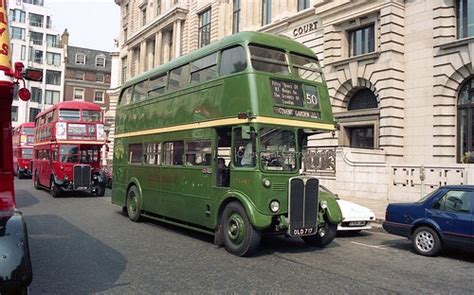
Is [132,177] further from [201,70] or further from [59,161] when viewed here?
[59,161]

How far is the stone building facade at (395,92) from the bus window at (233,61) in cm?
952

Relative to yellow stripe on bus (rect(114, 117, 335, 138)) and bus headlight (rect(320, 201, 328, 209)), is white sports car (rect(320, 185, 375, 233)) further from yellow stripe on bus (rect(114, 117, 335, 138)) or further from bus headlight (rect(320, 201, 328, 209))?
yellow stripe on bus (rect(114, 117, 335, 138))

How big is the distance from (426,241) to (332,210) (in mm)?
2001

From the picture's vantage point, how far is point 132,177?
13383 mm

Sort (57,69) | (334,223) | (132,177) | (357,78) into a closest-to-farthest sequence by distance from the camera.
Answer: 1. (334,223)
2. (132,177)
3. (357,78)
4. (57,69)

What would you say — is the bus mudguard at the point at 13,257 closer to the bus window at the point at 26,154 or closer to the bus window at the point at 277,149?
the bus window at the point at 277,149

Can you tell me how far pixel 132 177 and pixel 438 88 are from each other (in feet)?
44.5

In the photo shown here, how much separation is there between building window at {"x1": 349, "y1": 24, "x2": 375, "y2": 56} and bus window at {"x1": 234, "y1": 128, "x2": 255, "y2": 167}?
15.5 m

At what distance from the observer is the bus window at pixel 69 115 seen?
20.0 meters

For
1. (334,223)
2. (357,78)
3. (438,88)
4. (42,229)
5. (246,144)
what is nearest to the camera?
(246,144)

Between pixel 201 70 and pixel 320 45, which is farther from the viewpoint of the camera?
pixel 320 45

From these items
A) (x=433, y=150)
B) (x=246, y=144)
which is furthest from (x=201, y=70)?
(x=433, y=150)

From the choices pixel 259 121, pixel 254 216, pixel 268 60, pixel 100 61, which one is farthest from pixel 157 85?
pixel 100 61

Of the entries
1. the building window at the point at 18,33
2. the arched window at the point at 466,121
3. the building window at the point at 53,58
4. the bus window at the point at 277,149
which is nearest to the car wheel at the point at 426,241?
the bus window at the point at 277,149
